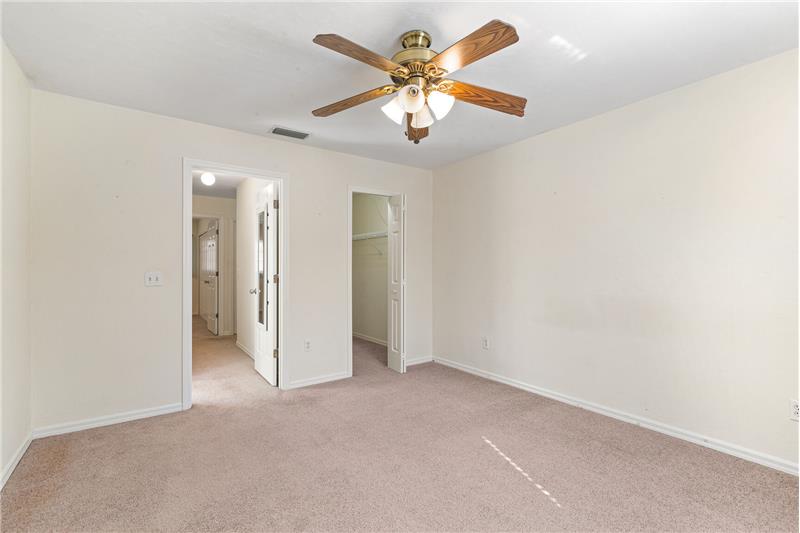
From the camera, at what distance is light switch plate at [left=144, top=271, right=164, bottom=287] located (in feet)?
10.4

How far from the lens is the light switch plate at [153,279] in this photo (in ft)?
10.4

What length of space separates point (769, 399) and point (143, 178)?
464cm

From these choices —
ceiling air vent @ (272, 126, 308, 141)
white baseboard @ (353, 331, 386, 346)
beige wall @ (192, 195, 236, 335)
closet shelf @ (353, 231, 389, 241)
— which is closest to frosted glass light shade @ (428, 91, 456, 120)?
ceiling air vent @ (272, 126, 308, 141)

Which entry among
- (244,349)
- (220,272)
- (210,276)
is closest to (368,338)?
(244,349)

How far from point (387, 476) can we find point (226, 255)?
18.5 ft

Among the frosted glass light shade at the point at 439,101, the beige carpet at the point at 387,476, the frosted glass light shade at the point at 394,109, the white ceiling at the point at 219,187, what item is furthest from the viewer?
the white ceiling at the point at 219,187

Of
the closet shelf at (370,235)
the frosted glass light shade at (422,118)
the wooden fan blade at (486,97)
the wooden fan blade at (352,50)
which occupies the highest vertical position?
the wooden fan blade at (352,50)

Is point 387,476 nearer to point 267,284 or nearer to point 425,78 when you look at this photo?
point 425,78

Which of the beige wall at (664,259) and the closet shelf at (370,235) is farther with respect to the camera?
the closet shelf at (370,235)

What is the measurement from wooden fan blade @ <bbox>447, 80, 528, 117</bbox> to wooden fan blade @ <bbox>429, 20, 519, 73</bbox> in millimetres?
149

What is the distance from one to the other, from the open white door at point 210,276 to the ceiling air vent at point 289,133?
391cm

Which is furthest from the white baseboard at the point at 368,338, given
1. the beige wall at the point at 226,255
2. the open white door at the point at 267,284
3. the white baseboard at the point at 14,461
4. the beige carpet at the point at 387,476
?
the white baseboard at the point at 14,461

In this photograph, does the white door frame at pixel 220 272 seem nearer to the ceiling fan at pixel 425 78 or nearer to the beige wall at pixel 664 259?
the beige wall at pixel 664 259

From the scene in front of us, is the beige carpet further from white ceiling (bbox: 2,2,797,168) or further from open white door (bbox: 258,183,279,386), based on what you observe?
white ceiling (bbox: 2,2,797,168)
